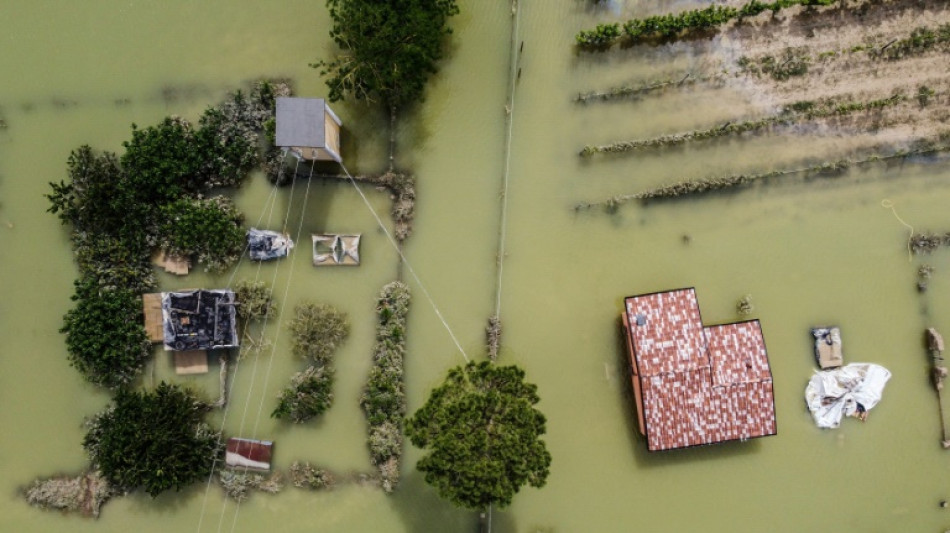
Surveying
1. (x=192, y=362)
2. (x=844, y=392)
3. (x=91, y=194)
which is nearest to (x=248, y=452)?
(x=192, y=362)

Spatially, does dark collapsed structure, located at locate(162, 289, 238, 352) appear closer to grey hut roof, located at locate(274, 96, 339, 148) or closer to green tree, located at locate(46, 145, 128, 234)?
green tree, located at locate(46, 145, 128, 234)

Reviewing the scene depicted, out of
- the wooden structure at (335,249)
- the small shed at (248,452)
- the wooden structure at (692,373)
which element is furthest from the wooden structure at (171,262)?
the wooden structure at (692,373)

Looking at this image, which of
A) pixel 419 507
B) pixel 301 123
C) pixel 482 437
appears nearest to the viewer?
pixel 482 437

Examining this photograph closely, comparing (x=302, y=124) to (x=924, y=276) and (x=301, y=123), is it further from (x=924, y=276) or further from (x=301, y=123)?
(x=924, y=276)

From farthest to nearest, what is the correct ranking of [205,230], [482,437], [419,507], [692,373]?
1. [419,507]
2. [205,230]
3. [692,373]
4. [482,437]

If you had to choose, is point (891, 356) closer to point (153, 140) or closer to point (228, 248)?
point (228, 248)

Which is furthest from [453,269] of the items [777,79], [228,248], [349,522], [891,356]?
[891,356]
